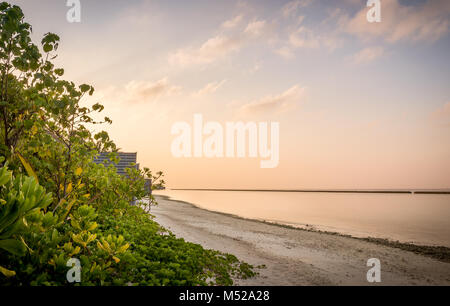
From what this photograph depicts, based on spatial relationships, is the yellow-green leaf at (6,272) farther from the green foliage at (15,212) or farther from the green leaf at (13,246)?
the green leaf at (13,246)

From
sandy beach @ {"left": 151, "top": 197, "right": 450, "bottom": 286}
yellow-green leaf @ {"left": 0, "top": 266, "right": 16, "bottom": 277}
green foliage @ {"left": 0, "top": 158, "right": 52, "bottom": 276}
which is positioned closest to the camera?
green foliage @ {"left": 0, "top": 158, "right": 52, "bottom": 276}

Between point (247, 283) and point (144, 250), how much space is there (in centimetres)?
270

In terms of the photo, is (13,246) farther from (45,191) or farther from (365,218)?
(365,218)

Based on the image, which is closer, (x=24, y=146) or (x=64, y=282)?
(x=64, y=282)

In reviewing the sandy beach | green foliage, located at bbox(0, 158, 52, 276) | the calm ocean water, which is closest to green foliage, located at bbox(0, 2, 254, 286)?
green foliage, located at bbox(0, 158, 52, 276)

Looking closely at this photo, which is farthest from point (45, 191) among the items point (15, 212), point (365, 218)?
point (365, 218)

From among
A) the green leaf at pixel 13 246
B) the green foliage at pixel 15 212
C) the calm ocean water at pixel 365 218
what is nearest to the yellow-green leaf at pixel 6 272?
the green foliage at pixel 15 212

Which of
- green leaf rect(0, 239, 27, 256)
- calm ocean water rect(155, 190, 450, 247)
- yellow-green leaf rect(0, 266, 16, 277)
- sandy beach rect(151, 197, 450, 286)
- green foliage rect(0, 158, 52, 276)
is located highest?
green foliage rect(0, 158, 52, 276)

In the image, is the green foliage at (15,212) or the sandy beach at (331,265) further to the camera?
the sandy beach at (331,265)

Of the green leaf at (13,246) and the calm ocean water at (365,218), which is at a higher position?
the green leaf at (13,246)

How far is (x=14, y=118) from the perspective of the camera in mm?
4051

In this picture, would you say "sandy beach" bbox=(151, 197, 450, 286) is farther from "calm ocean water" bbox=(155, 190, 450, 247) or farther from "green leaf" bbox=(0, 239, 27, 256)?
"calm ocean water" bbox=(155, 190, 450, 247)
